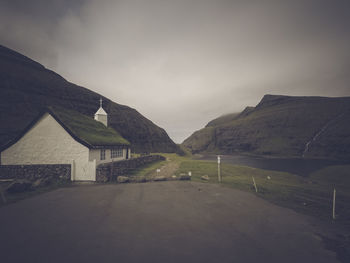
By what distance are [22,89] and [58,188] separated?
73.6 metres

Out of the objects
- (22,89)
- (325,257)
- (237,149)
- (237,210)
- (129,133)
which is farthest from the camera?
(237,149)

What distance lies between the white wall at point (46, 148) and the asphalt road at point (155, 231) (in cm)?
714

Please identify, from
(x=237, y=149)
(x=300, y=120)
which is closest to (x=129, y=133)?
(x=237, y=149)

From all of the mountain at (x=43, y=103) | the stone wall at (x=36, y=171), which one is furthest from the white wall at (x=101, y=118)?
the mountain at (x=43, y=103)

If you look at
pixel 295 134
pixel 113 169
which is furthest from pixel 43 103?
pixel 295 134

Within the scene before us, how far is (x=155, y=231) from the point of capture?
7.12 metres

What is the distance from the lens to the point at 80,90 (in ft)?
295

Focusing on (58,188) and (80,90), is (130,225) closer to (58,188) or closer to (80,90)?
(58,188)

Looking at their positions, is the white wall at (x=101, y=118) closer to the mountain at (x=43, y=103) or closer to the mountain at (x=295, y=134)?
the mountain at (x=43, y=103)

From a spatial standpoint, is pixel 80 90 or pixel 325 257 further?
pixel 80 90

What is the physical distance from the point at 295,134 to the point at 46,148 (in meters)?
158

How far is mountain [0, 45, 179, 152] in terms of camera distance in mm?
46119

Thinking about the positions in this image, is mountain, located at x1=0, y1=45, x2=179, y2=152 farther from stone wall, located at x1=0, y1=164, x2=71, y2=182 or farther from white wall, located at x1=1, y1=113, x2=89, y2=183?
stone wall, located at x1=0, y1=164, x2=71, y2=182

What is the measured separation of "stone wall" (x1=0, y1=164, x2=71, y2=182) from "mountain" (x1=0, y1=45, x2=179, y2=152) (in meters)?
25.3
